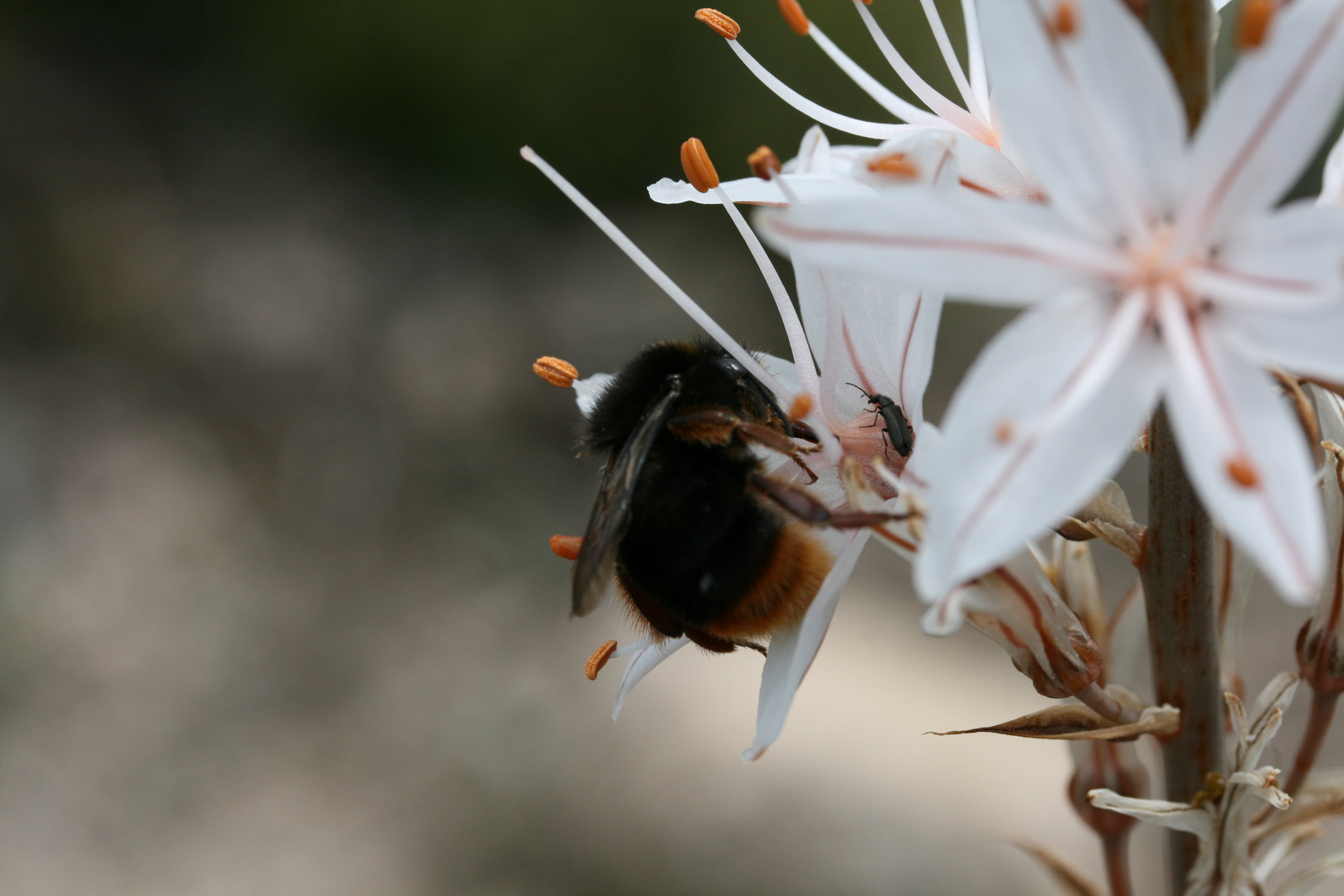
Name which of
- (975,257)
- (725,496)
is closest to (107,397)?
(725,496)

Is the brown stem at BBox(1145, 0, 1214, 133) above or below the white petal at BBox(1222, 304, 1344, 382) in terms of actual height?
above

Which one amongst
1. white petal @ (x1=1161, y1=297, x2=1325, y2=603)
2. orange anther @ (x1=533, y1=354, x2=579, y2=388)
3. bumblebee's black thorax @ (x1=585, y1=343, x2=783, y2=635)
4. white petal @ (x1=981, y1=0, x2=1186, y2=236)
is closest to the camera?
white petal @ (x1=1161, y1=297, x2=1325, y2=603)

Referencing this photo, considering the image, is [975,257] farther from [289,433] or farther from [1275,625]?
[289,433]

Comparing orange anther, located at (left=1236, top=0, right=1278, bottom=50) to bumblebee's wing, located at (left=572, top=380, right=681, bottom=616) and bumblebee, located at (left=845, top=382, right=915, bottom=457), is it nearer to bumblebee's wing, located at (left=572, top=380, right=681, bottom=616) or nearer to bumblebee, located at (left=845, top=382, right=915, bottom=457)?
bumblebee, located at (left=845, top=382, right=915, bottom=457)

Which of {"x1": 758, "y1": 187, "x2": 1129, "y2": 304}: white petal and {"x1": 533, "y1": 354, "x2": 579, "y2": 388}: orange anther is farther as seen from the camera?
{"x1": 533, "y1": 354, "x2": 579, "y2": 388}: orange anther

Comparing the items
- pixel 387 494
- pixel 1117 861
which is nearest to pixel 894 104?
pixel 1117 861

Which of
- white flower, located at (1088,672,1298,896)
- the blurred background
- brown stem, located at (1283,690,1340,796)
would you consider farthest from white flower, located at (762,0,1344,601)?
the blurred background
